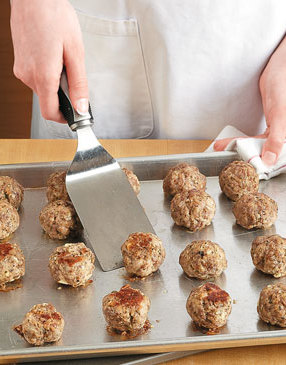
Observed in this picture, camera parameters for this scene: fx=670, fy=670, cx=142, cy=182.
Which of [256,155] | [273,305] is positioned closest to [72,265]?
[273,305]

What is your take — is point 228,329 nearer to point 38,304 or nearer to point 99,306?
point 99,306

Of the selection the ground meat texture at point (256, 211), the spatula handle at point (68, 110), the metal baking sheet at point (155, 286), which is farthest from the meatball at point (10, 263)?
the ground meat texture at point (256, 211)

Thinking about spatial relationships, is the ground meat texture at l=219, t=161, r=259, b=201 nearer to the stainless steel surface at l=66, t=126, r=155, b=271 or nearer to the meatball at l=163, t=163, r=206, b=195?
the meatball at l=163, t=163, r=206, b=195

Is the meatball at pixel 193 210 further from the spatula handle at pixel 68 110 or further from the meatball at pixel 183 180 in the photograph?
the spatula handle at pixel 68 110

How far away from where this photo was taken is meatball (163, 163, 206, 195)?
91.9 inches

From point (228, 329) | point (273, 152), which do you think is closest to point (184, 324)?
point (228, 329)

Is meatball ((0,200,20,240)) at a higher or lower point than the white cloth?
lower

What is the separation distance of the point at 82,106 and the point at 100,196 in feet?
0.97

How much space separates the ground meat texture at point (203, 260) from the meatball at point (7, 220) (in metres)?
0.57

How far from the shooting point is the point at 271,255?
1.95 meters

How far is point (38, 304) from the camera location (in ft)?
5.99

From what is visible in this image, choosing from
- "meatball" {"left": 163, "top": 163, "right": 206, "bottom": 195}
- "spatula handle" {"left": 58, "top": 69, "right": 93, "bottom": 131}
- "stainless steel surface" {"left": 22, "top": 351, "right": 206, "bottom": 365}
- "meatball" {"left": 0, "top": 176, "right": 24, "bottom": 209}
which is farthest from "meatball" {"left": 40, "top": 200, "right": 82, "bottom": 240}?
"stainless steel surface" {"left": 22, "top": 351, "right": 206, "bottom": 365}

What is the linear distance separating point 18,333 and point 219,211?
0.88 meters

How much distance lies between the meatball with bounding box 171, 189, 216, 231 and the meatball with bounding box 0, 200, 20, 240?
20.3 inches
